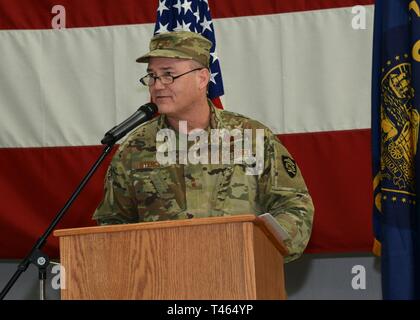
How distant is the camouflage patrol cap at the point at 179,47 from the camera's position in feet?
10.4

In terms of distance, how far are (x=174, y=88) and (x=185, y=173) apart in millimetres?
331

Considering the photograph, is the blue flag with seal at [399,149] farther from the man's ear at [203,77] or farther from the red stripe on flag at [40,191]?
the red stripe on flag at [40,191]

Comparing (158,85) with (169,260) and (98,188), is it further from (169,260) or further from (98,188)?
(169,260)

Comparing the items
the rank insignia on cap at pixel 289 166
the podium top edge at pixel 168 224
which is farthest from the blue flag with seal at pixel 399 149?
the podium top edge at pixel 168 224

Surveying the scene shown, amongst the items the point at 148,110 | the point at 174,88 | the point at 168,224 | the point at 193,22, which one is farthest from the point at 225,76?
the point at 168,224

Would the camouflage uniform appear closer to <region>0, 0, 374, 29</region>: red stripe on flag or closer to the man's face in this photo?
the man's face

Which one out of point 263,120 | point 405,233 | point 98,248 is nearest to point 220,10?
point 263,120

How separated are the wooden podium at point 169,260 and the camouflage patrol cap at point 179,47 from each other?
113 centimetres

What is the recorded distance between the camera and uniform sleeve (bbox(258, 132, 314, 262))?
117 inches

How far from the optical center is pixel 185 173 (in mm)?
3260

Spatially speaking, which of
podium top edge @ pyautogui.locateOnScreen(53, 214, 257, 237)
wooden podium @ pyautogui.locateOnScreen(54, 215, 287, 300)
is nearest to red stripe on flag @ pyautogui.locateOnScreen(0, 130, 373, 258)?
wooden podium @ pyautogui.locateOnScreen(54, 215, 287, 300)

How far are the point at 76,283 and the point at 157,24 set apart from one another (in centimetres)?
182

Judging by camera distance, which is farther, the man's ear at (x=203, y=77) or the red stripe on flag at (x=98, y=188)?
the red stripe on flag at (x=98, y=188)
